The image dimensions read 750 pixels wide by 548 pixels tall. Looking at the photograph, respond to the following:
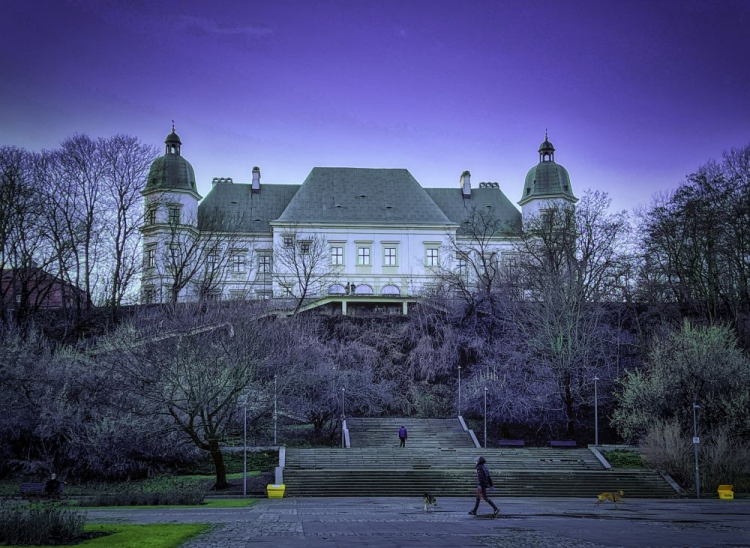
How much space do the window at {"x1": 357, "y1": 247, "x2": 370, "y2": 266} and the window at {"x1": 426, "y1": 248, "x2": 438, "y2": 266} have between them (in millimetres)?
5640

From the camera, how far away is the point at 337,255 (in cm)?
7325

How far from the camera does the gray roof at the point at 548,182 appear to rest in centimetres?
7581

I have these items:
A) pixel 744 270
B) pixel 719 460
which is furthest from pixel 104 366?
pixel 744 270

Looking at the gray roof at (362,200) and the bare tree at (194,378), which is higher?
the gray roof at (362,200)

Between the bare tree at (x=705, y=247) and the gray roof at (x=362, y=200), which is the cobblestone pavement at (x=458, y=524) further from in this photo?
the gray roof at (x=362, y=200)

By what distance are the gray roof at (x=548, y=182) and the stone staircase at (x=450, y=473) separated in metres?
40.6

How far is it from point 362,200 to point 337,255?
6.76 meters

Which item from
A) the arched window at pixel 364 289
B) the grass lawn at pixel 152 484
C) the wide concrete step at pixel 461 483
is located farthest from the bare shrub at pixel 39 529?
the arched window at pixel 364 289

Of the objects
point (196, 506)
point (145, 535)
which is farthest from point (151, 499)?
point (145, 535)

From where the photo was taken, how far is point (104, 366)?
39.8 meters

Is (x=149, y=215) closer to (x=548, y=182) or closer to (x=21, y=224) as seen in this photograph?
(x=21, y=224)

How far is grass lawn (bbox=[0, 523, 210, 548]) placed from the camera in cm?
1511

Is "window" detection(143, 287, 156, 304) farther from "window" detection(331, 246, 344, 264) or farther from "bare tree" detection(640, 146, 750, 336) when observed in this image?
"bare tree" detection(640, 146, 750, 336)

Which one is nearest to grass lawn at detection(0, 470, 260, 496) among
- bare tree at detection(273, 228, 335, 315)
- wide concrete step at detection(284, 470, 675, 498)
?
wide concrete step at detection(284, 470, 675, 498)
